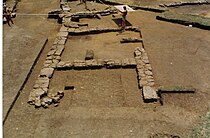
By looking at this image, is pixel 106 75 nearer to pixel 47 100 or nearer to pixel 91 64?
pixel 91 64

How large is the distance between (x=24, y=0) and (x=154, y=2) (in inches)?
356

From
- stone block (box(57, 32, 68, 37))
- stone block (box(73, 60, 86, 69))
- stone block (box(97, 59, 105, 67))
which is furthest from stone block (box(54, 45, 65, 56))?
stone block (box(97, 59, 105, 67))

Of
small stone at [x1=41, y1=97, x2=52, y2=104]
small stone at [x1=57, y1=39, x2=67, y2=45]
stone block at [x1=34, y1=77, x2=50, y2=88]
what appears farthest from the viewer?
small stone at [x1=57, y1=39, x2=67, y2=45]

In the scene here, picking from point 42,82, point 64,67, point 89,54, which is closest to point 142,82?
point 89,54

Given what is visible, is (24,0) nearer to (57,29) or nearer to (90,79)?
(57,29)

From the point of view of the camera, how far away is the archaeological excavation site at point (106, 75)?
856 cm

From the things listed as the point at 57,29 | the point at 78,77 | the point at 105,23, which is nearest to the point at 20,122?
the point at 78,77

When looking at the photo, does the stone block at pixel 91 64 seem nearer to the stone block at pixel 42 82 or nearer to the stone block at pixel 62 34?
the stone block at pixel 42 82

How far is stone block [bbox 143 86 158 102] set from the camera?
9.52 metres

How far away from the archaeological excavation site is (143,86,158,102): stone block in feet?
0.13

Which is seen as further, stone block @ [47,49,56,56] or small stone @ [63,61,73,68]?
stone block @ [47,49,56,56]

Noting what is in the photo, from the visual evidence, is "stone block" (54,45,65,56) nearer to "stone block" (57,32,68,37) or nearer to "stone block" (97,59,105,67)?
"stone block" (57,32,68,37)

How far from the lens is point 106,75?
11.1 m

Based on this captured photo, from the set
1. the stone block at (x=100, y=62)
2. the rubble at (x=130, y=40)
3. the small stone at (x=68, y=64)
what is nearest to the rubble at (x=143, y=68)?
the rubble at (x=130, y=40)
